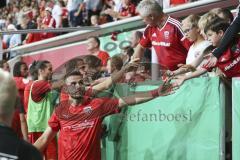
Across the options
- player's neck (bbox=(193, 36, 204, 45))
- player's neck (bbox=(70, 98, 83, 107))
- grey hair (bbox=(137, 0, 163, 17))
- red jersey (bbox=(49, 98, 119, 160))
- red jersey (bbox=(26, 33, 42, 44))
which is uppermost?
red jersey (bbox=(26, 33, 42, 44))

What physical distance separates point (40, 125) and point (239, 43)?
10.8ft

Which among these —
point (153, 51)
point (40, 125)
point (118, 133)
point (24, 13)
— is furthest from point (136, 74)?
point (24, 13)

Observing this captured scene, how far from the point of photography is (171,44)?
759cm

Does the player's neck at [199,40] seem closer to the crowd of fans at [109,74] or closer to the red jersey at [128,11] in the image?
the crowd of fans at [109,74]

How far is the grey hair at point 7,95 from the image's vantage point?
10.4ft

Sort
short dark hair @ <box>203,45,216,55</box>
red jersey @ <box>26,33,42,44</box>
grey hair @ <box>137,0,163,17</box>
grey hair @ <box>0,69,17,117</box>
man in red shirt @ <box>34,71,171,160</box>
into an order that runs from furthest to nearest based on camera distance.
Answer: red jersey @ <box>26,33,42,44</box> → grey hair @ <box>137,0,163,17</box> → short dark hair @ <box>203,45,216,55</box> → man in red shirt @ <box>34,71,171,160</box> → grey hair @ <box>0,69,17,117</box>

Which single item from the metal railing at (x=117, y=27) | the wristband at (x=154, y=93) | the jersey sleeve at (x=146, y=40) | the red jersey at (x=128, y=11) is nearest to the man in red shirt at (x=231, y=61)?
the wristband at (x=154, y=93)

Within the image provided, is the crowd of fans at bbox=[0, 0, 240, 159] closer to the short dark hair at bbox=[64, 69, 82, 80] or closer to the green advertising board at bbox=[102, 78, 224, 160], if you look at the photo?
the short dark hair at bbox=[64, 69, 82, 80]

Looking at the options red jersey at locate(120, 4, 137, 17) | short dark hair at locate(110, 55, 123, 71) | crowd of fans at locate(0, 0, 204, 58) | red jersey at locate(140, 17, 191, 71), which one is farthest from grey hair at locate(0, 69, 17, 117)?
red jersey at locate(120, 4, 137, 17)

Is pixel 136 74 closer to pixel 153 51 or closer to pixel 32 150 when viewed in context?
pixel 153 51

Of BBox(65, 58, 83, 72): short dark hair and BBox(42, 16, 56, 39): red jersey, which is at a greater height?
BBox(42, 16, 56, 39): red jersey

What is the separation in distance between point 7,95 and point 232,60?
3191mm

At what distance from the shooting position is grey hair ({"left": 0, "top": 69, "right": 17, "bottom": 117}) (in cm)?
316

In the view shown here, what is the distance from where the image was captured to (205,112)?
20.1ft
